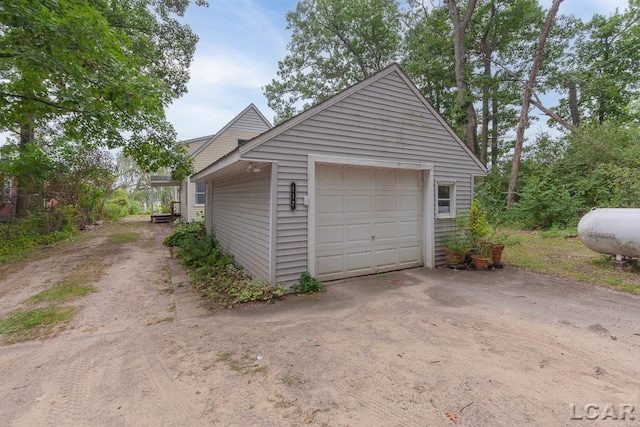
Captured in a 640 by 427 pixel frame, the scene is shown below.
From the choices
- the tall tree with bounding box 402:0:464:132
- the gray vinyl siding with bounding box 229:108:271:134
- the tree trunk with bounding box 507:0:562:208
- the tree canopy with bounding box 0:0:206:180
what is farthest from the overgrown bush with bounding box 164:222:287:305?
the tree trunk with bounding box 507:0:562:208

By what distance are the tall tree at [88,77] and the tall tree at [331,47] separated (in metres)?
10.9

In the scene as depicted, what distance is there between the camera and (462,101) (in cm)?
1395

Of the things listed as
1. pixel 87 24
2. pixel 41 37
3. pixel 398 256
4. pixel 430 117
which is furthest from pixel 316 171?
pixel 41 37

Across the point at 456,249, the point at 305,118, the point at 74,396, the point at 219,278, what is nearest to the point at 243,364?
the point at 74,396

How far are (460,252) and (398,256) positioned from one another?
1411mm

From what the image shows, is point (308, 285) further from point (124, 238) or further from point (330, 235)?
point (124, 238)

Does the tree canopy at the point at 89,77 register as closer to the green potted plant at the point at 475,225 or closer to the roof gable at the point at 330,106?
the roof gable at the point at 330,106

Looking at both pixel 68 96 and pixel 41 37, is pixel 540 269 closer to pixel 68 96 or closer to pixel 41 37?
pixel 68 96

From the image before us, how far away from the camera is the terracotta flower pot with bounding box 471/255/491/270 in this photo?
6281 millimetres

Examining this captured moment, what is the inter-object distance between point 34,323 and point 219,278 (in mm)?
2630

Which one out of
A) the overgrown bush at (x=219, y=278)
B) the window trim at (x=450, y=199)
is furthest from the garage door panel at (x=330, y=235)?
the window trim at (x=450, y=199)

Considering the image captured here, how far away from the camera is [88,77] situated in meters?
6.36

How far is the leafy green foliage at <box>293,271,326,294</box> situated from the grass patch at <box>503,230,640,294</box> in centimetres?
499

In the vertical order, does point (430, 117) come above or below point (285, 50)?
below
